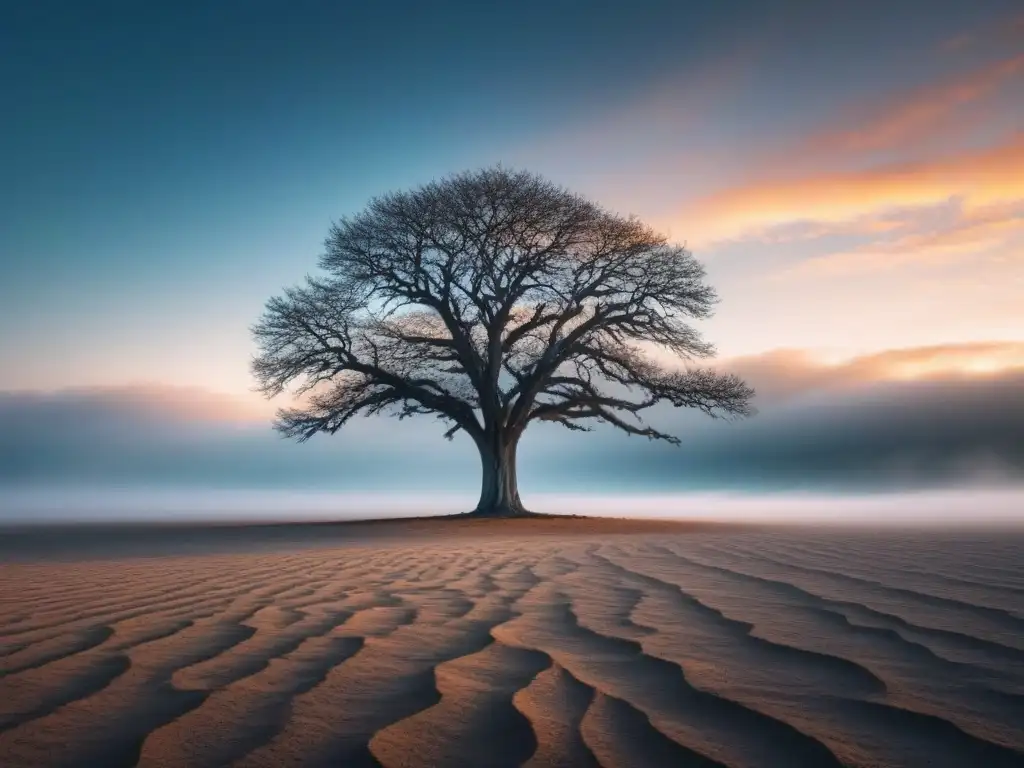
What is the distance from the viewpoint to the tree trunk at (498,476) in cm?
2252

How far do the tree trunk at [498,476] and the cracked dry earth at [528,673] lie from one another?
56.3 ft

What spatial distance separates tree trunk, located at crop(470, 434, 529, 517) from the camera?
22516mm

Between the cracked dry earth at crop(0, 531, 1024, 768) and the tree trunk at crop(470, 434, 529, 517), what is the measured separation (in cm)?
1717

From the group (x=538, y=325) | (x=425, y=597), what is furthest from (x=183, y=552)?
(x=538, y=325)

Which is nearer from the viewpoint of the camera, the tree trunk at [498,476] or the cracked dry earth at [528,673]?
the cracked dry earth at [528,673]

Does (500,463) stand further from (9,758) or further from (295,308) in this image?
(9,758)

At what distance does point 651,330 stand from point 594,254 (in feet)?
8.85

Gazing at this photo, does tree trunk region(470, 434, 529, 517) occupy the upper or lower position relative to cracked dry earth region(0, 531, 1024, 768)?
upper

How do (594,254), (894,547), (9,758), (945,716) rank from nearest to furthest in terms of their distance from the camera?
(9,758) → (945,716) → (894,547) → (594,254)

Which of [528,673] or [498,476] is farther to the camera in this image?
[498,476]

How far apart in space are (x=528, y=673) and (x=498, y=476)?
65.7 ft

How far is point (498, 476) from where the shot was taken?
22.7 metres

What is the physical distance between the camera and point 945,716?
7.19ft

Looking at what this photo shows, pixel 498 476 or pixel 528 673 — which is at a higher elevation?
pixel 498 476
